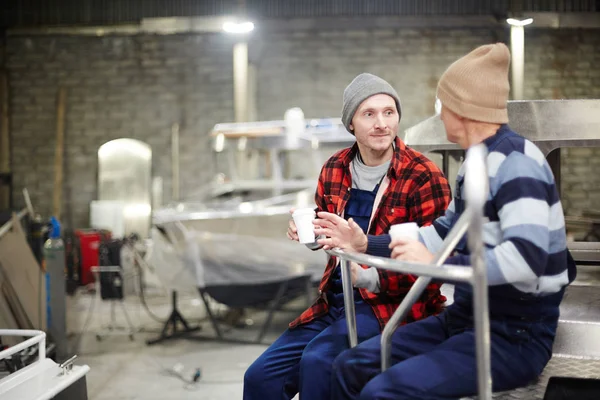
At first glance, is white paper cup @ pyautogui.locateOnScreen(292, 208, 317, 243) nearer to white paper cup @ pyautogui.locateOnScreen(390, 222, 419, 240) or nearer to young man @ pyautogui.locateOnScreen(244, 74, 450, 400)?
young man @ pyautogui.locateOnScreen(244, 74, 450, 400)

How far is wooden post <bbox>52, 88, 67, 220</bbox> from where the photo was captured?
9.62m

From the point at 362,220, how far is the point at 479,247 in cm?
93

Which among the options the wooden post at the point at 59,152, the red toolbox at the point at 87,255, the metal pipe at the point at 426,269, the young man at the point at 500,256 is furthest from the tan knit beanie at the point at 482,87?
the wooden post at the point at 59,152

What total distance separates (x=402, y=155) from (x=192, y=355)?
3.35m

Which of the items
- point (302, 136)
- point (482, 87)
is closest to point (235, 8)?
point (302, 136)

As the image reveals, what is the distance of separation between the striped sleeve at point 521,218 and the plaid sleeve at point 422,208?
506 millimetres

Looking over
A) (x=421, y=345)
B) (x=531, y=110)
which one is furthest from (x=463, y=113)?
(x=531, y=110)

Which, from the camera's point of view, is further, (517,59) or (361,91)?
(517,59)

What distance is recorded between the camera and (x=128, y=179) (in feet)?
31.9

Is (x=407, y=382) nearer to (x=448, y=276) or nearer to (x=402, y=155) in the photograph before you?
(x=448, y=276)

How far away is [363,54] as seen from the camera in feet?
31.1

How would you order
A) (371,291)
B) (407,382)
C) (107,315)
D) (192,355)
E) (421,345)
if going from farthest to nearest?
(107,315)
(192,355)
(371,291)
(421,345)
(407,382)

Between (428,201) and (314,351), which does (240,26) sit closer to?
(428,201)

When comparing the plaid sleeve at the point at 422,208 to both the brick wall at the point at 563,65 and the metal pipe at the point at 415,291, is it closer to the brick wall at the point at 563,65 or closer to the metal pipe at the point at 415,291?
the metal pipe at the point at 415,291
